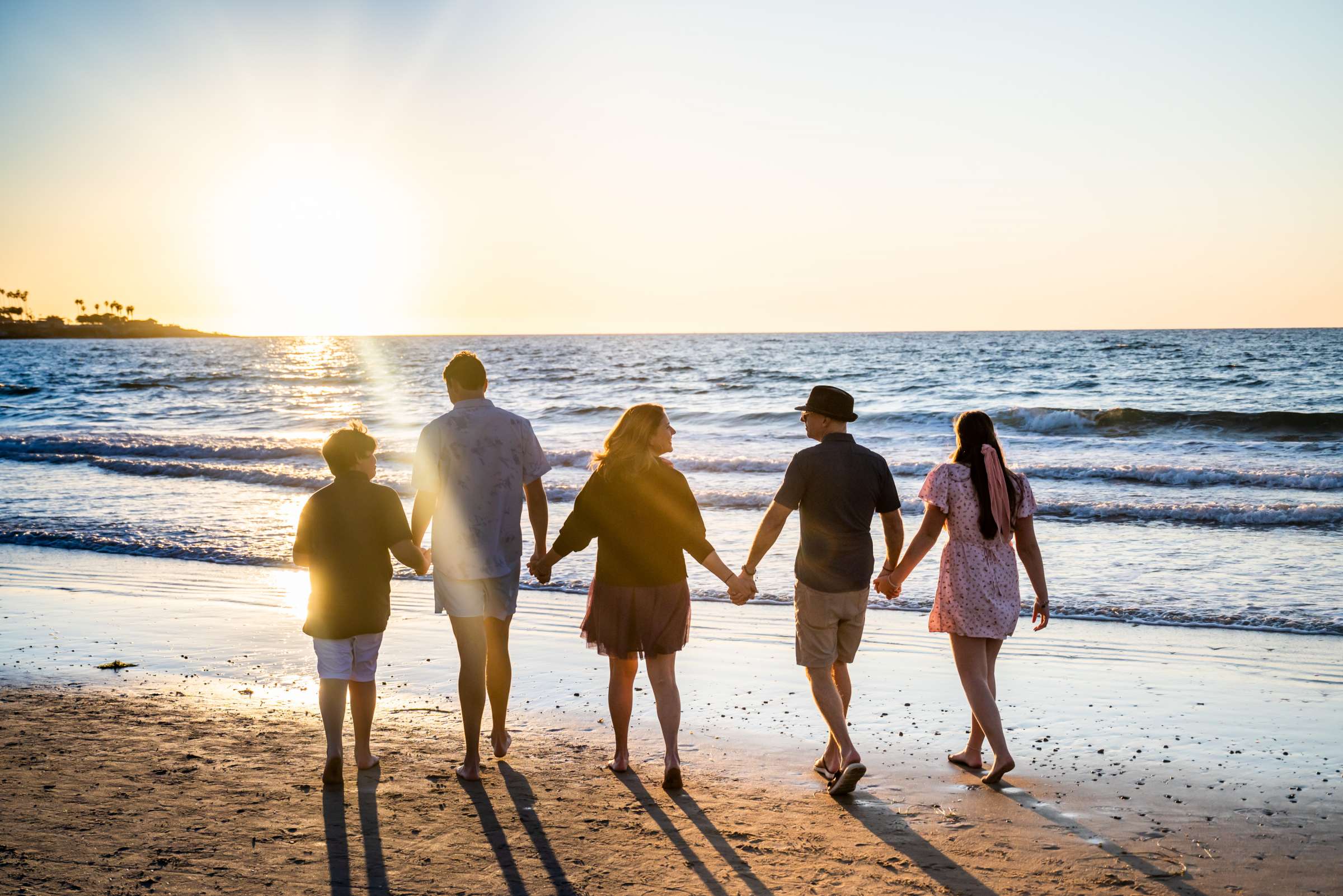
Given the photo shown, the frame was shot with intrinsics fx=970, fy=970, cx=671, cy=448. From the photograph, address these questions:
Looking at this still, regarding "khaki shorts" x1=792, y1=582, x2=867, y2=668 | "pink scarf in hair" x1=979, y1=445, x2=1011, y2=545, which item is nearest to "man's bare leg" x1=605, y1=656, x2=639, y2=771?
"khaki shorts" x1=792, y1=582, x2=867, y2=668

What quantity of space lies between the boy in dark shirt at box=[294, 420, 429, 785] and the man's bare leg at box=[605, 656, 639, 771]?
3.28ft

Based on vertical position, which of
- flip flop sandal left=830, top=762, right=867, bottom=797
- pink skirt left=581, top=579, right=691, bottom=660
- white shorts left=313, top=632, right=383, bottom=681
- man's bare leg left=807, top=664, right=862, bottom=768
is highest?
pink skirt left=581, top=579, right=691, bottom=660

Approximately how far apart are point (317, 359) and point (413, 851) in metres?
80.9

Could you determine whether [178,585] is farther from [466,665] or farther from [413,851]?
[413,851]

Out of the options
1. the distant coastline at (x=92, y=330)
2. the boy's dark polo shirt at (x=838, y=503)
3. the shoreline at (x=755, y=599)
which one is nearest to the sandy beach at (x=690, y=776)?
the shoreline at (x=755, y=599)

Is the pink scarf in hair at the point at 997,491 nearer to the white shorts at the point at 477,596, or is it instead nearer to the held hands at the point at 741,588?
the held hands at the point at 741,588

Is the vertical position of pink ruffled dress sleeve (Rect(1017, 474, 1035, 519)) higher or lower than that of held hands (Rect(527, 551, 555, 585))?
higher

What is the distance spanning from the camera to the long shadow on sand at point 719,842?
3.38 m

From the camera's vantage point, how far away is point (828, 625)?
14.4ft

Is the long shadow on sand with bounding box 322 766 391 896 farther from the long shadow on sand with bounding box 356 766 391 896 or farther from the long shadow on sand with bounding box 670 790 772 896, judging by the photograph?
the long shadow on sand with bounding box 670 790 772 896

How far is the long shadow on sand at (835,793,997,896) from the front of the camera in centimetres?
338

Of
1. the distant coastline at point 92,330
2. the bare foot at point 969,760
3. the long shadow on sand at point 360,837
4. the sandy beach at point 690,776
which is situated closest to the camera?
the long shadow on sand at point 360,837

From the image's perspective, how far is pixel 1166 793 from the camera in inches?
167

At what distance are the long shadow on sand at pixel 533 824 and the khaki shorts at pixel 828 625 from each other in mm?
1341
